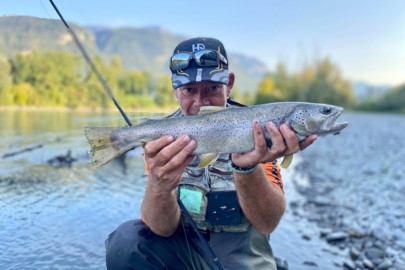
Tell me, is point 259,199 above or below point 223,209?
above

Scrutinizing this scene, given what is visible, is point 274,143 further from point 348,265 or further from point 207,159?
point 348,265

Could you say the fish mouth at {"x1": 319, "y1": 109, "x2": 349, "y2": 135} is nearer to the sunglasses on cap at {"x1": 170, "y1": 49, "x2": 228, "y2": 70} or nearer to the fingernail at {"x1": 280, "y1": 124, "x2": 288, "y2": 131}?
the fingernail at {"x1": 280, "y1": 124, "x2": 288, "y2": 131}

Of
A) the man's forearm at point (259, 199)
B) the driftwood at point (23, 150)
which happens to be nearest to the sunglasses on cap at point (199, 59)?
the man's forearm at point (259, 199)

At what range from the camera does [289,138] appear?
2.51 m

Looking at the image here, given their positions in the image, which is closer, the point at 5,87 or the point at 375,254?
the point at 375,254

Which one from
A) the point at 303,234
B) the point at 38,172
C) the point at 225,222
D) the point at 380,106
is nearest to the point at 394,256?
the point at 303,234

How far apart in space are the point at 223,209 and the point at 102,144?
1.15m

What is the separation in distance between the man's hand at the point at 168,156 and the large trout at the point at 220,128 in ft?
0.35

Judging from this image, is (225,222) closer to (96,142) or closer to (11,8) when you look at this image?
(96,142)

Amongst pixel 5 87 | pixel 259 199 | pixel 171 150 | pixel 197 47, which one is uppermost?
pixel 197 47

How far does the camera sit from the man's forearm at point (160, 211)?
2801 millimetres

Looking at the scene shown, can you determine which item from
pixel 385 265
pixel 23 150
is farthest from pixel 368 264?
pixel 23 150

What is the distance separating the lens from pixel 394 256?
16.9 ft

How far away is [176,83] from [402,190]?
28.0 feet
